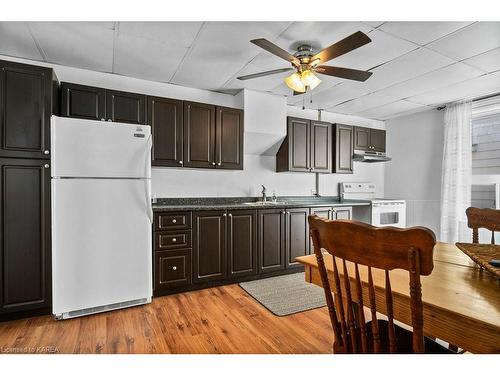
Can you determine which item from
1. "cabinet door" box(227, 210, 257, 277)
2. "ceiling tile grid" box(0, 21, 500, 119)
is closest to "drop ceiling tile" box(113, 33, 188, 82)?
"ceiling tile grid" box(0, 21, 500, 119)

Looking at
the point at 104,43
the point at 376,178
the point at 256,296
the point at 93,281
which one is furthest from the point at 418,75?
the point at 93,281

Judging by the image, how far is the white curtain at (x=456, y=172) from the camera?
13.0 ft

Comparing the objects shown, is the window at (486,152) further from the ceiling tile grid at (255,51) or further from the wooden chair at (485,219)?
the wooden chair at (485,219)

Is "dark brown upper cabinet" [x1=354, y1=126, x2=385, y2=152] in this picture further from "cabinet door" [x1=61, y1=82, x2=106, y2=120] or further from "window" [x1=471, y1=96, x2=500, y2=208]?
"cabinet door" [x1=61, y1=82, x2=106, y2=120]

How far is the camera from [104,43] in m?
2.45

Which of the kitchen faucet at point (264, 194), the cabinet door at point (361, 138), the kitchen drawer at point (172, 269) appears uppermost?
the cabinet door at point (361, 138)

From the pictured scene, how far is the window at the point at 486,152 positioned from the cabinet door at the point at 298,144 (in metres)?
2.42

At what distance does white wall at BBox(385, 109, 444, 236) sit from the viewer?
4434 mm

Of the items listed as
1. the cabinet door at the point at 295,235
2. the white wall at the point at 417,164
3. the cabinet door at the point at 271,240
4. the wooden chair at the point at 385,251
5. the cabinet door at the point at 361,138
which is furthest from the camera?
the cabinet door at the point at 361,138

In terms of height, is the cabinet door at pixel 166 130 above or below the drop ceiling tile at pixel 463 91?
below

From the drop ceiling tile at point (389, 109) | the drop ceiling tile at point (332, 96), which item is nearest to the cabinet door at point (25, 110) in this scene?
the drop ceiling tile at point (332, 96)

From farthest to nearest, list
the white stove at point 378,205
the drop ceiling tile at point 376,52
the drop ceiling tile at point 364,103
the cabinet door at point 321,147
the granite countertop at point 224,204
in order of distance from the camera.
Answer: the white stove at point 378,205
the cabinet door at point 321,147
the drop ceiling tile at point 364,103
the granite countertop at point 224,204
the drop ceiling tile at point 376,52

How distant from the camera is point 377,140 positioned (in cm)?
486

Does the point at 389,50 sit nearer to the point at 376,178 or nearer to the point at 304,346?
the point at 304,346
